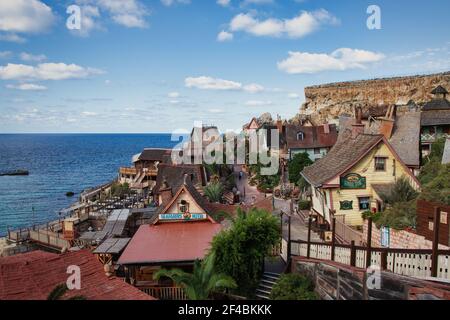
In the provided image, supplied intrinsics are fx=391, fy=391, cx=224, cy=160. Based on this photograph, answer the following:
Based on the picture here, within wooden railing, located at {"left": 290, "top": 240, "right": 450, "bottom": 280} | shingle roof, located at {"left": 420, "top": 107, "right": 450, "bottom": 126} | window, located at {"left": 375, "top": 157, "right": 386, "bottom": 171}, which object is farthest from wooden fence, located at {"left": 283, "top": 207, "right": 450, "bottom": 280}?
shingle roof, located at {"left": 420, "top": 107, "right": 450, "bottom": 126}

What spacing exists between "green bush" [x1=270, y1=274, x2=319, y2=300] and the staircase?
2.09 meters

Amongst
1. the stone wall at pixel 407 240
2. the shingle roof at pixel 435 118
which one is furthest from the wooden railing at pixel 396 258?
the shingle roof at pixel 435 118

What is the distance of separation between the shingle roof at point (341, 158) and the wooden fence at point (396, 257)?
9.65 metres

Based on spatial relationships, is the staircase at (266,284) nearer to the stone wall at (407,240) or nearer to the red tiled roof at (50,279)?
the red tiled roof at (50,279)

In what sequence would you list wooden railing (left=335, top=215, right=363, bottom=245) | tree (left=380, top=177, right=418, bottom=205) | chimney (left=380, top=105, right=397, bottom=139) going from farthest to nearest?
chimney (left=380, top=105, right=397, bottom=139) < tree (left=380, top=177, right=418, bottom=205) < wooden railing (left=335, top=215, right=363, bottom=245)

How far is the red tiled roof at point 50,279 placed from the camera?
13.1 metres

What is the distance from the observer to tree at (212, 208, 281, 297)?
16172mm

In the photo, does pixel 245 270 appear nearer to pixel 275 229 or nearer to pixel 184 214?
pixel 275 229

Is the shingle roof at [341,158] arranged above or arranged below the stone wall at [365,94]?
below

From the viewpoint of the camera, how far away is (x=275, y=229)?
17000mm

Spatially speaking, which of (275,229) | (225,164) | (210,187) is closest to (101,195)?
(225,164)

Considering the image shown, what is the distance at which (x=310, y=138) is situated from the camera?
194ft

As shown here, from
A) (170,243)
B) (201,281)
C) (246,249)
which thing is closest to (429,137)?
(170,243)

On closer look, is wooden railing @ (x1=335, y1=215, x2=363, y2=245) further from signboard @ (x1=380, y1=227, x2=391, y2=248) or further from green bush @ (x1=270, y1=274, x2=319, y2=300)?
green bush @ (x1=270, y1=274, x2=319, y2=300)
